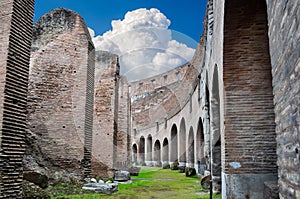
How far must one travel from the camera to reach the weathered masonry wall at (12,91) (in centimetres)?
558

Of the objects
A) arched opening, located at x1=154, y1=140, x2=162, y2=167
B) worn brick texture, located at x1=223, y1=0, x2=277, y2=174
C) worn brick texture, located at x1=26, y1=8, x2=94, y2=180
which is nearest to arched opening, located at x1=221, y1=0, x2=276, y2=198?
worn brick texture, located at x1=223, y1=0, x2=277, y2=174

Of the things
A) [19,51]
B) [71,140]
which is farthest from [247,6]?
[71,140]

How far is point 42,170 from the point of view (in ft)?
30.1

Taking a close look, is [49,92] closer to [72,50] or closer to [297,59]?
[72,50]

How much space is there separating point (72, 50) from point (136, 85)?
127 feet

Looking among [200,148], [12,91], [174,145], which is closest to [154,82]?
[174,145]

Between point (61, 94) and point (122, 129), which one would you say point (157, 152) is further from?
point (61, 94)

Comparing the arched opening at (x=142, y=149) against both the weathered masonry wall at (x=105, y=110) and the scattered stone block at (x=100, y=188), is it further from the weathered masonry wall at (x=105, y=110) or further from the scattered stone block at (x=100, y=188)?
the scattered stone block at (x=100, y=188)

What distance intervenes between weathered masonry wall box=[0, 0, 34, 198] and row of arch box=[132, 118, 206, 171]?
10.5m

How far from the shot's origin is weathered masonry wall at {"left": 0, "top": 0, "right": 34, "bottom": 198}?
5.58 metres

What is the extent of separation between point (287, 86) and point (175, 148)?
23906mm

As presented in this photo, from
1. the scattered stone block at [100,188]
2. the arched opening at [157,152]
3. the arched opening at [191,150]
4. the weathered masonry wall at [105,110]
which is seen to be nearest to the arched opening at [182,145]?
the arched opening at [191,150]

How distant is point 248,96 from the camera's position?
5711 mm

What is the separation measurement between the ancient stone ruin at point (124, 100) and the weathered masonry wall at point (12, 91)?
0.02m
